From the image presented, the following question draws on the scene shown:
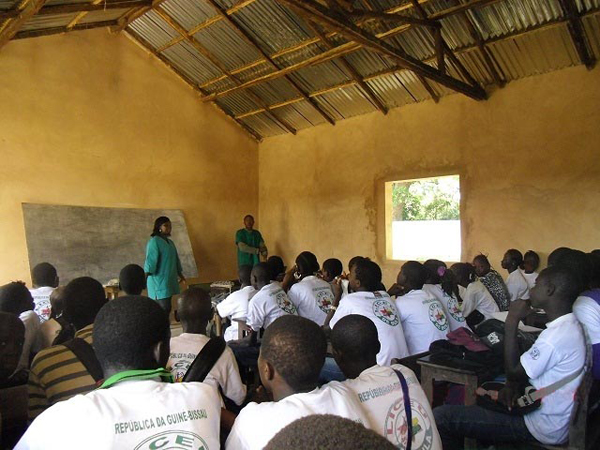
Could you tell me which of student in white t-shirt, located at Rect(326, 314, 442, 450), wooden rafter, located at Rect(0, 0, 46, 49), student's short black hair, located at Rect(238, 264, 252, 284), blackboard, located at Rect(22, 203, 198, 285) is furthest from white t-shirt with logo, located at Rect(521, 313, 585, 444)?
blackboard, located at Rect(22, 203, 198, 285)

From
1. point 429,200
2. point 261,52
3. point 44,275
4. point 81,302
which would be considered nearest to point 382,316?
point 81,302

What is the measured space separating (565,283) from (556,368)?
383 mm

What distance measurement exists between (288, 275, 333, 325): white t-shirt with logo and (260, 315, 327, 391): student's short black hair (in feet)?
7.97

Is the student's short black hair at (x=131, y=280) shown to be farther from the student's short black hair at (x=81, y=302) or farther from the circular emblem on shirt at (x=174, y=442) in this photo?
the circular emblem on shirt at (x=174, y=442)

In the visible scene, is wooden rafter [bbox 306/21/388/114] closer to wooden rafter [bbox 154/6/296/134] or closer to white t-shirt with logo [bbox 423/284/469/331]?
wooden rafter [bbox 154/6/296/134]

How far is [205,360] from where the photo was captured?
203cm

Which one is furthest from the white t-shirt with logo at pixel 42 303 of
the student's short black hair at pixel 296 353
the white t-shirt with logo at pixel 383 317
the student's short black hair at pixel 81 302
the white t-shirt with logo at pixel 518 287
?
the white t-shirt with logo at pixel 518 287

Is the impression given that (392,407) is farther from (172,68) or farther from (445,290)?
(172,68)

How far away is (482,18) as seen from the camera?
5.58m

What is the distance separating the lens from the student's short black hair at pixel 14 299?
9.05ft

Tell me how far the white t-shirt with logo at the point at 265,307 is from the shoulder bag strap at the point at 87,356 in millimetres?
1858

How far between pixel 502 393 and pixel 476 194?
15.5 feet

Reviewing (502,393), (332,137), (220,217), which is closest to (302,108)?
(332,137)

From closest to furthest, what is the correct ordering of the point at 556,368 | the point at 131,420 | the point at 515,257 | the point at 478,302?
the point at 131,420, the point at 556,368, the point at 478,302, the point at 515,257
